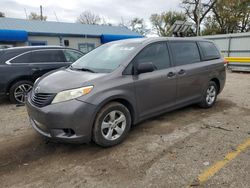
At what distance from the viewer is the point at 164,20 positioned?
42.6m

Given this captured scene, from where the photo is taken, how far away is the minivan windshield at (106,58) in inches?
139

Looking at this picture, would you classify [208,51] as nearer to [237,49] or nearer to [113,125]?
[113,125]

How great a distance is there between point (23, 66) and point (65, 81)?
3.47 m

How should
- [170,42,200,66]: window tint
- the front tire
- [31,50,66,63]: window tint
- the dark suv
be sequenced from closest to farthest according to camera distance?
the front tire
[170,42,200,66]: window tint
the dark suv
[31,50,66,63]: window tint

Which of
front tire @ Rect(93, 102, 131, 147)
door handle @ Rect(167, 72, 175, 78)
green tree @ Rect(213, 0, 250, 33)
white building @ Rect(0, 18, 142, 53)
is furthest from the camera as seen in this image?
green tree @ Rect(213, 0, 250, 33)

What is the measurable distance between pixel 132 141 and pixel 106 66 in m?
1.38

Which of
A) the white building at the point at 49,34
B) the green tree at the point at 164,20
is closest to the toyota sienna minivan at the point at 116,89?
the white building at the point at 49,34

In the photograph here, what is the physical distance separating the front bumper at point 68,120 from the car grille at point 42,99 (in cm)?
7

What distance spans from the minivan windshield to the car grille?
868 millimetres

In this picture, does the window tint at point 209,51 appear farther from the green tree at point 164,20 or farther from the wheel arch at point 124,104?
the green tree at point 164,20

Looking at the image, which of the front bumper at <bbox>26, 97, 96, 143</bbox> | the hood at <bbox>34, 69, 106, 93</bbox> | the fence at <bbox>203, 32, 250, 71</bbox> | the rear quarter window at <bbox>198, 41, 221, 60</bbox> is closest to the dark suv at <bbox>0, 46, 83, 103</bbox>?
the hood at <bbox>34, 69, 106, 93</bbox>

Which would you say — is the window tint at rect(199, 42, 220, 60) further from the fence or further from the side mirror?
the fence

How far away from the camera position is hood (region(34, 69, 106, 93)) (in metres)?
3.02

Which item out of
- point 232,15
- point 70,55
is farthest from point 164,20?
point 70,55
